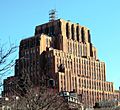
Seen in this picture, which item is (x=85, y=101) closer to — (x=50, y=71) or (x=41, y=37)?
(x=50, y=71)

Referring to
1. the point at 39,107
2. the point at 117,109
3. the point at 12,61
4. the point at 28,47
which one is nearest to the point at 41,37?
the point at 28,47

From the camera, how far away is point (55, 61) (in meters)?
192

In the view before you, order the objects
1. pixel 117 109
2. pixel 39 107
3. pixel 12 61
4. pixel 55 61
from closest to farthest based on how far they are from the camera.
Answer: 1. pixel 12 61
2. pixel 39 107
3. pixel 117 109
4. pixel 55 61

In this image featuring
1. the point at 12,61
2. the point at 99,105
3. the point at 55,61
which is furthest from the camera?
the point at 55,61

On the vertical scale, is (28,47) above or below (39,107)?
above

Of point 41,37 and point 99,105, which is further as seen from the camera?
point 41,37

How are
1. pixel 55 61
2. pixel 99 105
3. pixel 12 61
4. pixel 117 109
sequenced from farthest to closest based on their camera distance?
pixel 55 61 < pixel 99 105 < pixel 117 109 < pixel 12 61

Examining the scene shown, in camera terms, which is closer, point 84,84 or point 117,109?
point 117,109

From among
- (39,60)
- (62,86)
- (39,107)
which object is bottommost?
(39,107)

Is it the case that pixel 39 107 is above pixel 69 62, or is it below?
below

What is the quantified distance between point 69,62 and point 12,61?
579 feet

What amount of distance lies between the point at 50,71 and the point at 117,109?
4645cm

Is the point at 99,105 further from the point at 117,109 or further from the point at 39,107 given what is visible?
the point at 39,107

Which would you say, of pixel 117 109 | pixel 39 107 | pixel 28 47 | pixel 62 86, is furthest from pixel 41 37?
pixel 39 107
